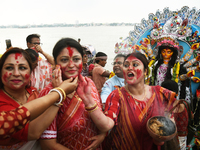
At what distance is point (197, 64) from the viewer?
3.32 meters

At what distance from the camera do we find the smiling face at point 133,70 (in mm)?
1675

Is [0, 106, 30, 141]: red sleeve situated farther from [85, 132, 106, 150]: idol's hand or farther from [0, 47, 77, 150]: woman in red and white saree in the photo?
[85, 132, 106, 150]: idol's hand

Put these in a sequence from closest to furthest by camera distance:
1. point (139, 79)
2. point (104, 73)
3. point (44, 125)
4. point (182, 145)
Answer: point (44, 125), point (139, 79), point (182, 145), point (104, 73)

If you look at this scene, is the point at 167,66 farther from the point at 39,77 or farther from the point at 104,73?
the point at 39,77

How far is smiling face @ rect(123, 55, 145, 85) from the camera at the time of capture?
167 cm

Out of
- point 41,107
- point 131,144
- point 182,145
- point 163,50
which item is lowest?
point 182,145

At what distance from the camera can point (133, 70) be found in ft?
5.52

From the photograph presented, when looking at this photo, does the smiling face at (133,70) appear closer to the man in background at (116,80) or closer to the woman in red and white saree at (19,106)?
the woman in red and white saree at (19,106)

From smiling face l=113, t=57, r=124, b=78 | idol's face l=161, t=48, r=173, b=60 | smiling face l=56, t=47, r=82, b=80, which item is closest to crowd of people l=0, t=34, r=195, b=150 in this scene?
smiling face l=56, t=47, r=82, b=80

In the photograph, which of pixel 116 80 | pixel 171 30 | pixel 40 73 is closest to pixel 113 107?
pixel 116 80

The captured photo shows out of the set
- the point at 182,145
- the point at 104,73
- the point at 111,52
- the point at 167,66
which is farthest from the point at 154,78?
the point at 111,52

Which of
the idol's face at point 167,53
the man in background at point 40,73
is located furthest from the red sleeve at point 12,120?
the idol's face at point 167,53

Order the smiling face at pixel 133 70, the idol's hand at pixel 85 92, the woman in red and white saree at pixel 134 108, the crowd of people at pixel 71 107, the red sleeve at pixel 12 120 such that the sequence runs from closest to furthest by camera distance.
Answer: the red sleeve at pixel 12 120 → the crowd of people at pixel 71 107 → the idol's hand at pixel 85 92 → the woman in red and white saree at pixel 134 108 → the smiling face at pixel 133 70

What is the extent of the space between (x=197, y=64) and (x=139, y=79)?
2.46 metres
